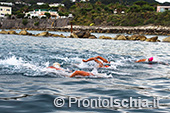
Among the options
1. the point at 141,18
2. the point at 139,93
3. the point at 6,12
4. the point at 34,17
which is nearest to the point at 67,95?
the point at 139,93

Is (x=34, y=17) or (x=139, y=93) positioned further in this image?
(x=34, y=17)

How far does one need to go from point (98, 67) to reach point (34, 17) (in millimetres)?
147476

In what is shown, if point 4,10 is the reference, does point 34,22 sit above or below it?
below

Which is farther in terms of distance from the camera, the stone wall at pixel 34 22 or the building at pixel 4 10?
the building at pixel 4 10

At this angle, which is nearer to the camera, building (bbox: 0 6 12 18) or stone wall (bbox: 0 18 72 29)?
stone wall (bbox: 0 18 72 29)

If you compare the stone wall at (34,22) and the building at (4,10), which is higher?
the building at (4,10)

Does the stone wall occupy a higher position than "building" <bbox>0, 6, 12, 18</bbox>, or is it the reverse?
"building" <bbox>0, 6, 12, 18</bbox>

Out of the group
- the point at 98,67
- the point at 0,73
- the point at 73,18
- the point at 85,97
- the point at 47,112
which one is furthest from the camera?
the point at 73,18

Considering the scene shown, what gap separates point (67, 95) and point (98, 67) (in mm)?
5969

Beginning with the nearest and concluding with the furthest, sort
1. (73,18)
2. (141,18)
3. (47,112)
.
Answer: (47,112)
(141,18)
(73,18)

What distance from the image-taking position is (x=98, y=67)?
41.9 feet

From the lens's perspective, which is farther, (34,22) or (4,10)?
(4,10)

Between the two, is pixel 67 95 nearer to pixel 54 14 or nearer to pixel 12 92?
pixel 12 92

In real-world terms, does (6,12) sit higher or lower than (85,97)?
higher
